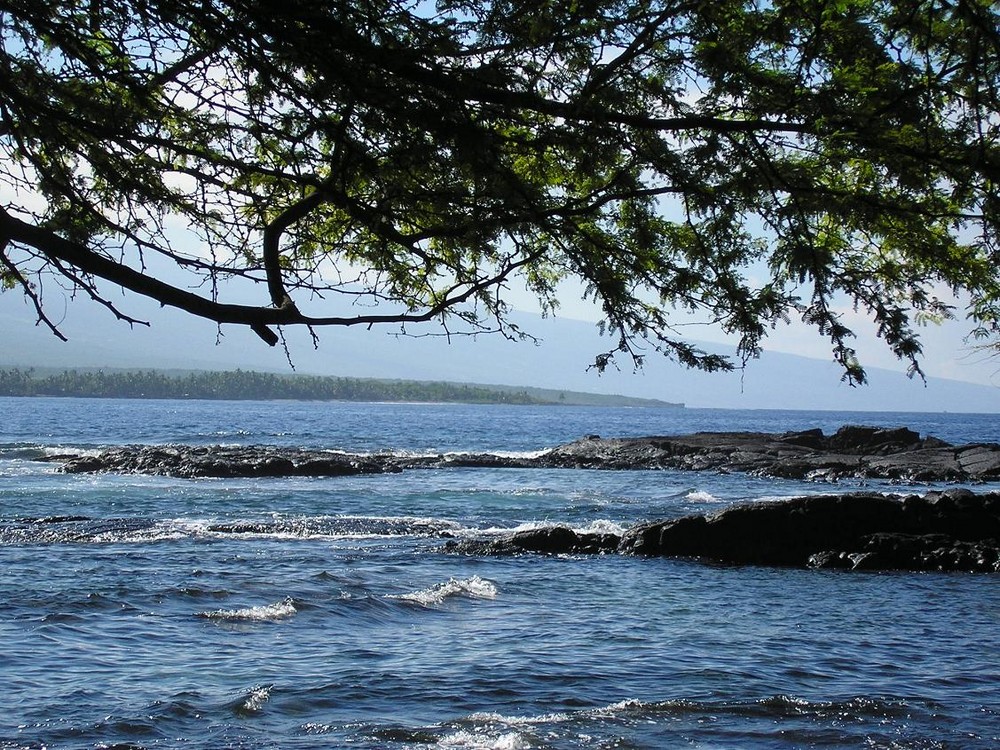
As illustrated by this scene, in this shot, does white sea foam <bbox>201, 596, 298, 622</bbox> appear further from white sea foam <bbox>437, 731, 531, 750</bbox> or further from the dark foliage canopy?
the dark foliage canopy

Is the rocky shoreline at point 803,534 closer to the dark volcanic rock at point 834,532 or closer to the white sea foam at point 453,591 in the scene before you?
the dark volcanic rock at point 834,532

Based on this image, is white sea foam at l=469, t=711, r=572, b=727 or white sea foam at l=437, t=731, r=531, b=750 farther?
white sea foam at l=469, t=711, r=572, b=727

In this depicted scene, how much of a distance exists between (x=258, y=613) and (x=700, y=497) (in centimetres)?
2207

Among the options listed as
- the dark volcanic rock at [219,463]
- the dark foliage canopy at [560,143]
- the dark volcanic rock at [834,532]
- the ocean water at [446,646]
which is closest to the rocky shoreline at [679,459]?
the dark volcanic rock at [219,463]

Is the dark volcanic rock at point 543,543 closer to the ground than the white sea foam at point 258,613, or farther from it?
farther from it

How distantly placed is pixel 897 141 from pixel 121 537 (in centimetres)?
1952

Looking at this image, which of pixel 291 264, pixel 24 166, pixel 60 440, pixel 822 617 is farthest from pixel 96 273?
pixel 60 440

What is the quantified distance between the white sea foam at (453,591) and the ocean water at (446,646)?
6 cm

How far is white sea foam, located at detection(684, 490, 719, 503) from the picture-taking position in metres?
33.6

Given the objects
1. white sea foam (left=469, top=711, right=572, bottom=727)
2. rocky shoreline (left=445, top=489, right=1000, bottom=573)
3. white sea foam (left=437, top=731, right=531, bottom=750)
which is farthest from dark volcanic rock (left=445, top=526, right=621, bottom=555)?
white sea foam (left=437, top=731, right=531, bottom=750)

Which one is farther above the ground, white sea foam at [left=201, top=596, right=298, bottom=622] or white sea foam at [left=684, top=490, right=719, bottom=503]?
white sea foam at [left=201, top=596, right=298, bottom=622]

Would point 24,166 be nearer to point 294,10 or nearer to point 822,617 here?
point 294,10

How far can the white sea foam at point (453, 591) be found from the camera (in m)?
15.6

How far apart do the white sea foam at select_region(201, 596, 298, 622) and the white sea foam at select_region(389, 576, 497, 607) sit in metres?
1.69
